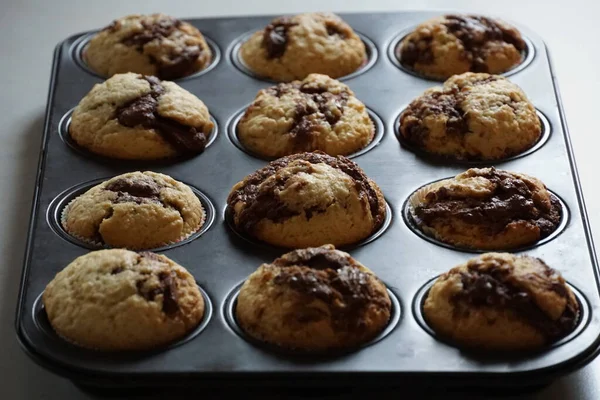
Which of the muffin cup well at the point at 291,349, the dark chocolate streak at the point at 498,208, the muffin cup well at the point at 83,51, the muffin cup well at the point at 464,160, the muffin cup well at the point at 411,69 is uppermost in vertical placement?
the dark chocolate streak at the point at 498,208

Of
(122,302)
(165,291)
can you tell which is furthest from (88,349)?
(165,291)

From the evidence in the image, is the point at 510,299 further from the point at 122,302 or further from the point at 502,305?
the point at 122,302

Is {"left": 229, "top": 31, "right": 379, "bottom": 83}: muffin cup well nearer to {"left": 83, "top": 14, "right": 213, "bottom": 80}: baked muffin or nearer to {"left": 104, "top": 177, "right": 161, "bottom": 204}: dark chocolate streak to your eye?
{"left": 83, "top": 14, "right": 213, "bottom": 80}: baked muffin

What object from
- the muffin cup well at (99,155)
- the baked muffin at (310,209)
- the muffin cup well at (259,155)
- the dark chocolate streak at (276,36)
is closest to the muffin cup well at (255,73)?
the dark chocolate streak at (276,36)

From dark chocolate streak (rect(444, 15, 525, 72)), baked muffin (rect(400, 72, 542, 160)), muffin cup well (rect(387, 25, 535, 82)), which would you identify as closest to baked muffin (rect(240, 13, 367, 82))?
muffin cup well (rect(387, 25, 535, 82))

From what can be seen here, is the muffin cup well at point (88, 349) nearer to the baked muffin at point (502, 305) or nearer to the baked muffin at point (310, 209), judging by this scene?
the baked muffin at point (310, 209)

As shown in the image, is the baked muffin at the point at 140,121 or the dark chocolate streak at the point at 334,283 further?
the baked muffin at the point at 140,121
